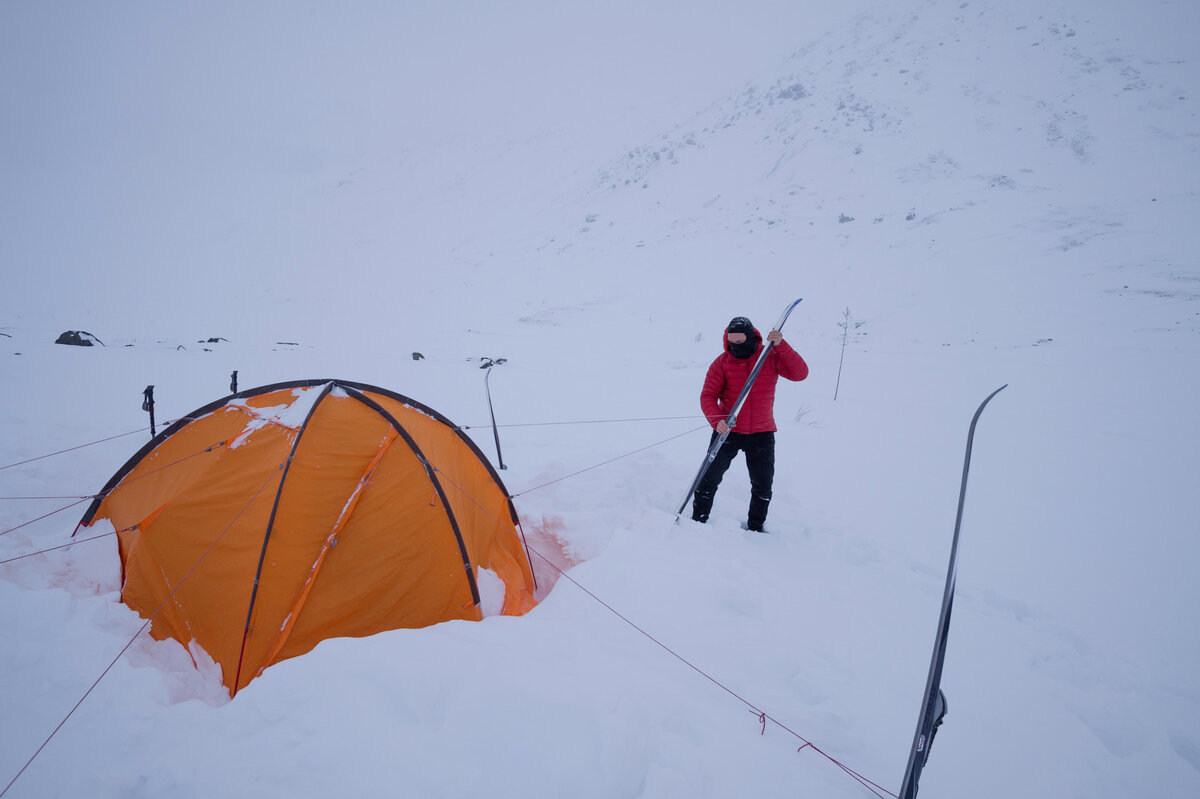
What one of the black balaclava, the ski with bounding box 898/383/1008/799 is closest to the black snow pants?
the black balaclava

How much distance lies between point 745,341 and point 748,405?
539mm

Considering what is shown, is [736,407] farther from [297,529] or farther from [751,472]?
[297,529]

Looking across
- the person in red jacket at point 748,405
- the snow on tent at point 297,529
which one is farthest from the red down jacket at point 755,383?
the snow on tent at point 297,529

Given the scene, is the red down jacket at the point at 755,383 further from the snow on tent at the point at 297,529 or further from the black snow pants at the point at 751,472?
the snow on tent at the point at 297,529

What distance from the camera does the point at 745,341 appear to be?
3766mm

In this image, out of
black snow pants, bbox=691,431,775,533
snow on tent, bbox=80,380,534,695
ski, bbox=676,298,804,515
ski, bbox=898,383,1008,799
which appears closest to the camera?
ski, bbox=898,383,1008,799

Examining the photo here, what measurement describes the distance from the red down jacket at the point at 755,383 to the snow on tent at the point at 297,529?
2.17 m

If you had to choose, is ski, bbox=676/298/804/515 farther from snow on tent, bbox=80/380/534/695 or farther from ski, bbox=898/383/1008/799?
ski, bbox=898/383/1008/799

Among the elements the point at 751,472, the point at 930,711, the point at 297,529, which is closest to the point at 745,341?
the point at 751,472

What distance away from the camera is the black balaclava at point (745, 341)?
3748 mm

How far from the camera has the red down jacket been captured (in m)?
3.83

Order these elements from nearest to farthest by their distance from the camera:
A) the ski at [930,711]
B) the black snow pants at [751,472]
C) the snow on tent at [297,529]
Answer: the ski at [930,711] < the snow on tent at [297,529] < the black snow pants at [751,472]

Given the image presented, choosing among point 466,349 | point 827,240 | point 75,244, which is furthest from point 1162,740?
point 75,244

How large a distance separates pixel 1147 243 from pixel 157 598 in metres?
26.0
